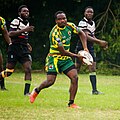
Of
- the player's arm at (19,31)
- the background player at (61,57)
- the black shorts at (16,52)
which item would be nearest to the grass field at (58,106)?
the background player at (61,57)

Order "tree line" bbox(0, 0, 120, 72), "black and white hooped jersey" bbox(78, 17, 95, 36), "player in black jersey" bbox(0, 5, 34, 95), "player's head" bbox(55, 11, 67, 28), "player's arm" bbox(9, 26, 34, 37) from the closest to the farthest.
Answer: "player's head" bbox(55, 11, 67, 28)
"player's arm" bbox(9, 26, 34, 37)
"player in black jersey" bbox(0, 5, 34, 95)
"black and white hooped jersey" bbox(78, 17, 95, 36)
"tree line" bbox(0, 0, 120, 72)

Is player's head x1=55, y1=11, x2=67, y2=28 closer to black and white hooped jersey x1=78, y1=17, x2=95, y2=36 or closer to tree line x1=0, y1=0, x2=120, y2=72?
black and white hooped jersey x1=78, y1=17, x2=95, y2=36

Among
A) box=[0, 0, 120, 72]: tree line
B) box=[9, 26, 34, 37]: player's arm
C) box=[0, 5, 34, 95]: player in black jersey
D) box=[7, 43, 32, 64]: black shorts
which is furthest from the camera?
box=[0, 0, 120, 72]: tree line

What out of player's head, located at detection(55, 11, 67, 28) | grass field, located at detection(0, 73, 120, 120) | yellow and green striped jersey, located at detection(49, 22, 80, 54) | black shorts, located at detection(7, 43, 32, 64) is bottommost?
grass field, located at detection(0, 73, 120, 120)

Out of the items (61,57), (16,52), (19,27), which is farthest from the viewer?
(16,52)

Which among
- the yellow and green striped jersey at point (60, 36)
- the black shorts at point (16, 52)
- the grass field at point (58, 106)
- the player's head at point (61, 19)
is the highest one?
the player's head at point (61, 19)

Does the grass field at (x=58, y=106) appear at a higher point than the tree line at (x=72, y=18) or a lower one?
lower

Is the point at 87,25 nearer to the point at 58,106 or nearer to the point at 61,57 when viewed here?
the point at 61,57

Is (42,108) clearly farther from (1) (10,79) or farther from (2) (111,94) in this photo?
(1) (10,79)

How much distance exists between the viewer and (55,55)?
426 inches

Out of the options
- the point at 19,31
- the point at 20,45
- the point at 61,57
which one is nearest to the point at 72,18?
the point at 20,45

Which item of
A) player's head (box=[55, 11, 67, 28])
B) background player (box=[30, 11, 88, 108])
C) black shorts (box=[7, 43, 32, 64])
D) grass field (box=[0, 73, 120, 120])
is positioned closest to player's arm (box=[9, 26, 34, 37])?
black shorts (box=[7, 43, 32, 64])

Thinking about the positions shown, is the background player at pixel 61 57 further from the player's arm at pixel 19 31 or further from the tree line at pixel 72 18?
the tree line at pixel 72 18

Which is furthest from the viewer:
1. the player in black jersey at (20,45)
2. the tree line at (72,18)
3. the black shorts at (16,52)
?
the tree line at (72,18)
